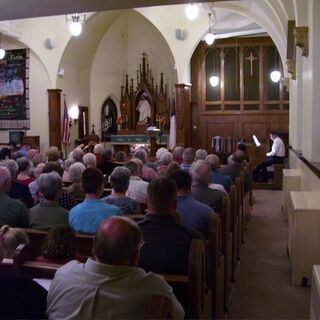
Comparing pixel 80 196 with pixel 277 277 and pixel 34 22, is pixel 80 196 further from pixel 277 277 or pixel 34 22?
pixel 34 22

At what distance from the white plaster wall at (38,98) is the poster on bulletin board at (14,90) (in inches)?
5.5

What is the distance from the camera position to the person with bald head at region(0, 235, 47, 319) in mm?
1636

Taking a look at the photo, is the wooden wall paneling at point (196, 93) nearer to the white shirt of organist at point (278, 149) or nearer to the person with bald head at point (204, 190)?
the white shirt of organist at point (278, 149)

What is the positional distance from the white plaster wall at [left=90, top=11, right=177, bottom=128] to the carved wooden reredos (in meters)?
0.31

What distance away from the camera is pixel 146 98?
14852 mm

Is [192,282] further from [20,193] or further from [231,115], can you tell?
[231,115]

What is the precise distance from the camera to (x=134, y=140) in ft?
44.9

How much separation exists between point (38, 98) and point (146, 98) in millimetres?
3455

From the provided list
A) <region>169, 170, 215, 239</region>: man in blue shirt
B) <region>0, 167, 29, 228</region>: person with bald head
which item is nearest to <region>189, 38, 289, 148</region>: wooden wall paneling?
<region>169, 170, 215, 239</region>: man in blue shirt

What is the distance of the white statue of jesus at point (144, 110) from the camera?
578 inches

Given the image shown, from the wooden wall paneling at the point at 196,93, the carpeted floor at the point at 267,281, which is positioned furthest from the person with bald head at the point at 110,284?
the wooden wall paneling at the point at 196,93

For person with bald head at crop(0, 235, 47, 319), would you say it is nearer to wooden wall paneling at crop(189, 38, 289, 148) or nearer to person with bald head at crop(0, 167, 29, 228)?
person with bald head at crop(0, 167, 29, 228)

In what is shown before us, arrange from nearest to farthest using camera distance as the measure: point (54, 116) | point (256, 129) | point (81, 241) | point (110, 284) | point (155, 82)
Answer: point (110, 284) → point (81, 241) → point (54, 116) → point (256, 129) → point (155, 82)

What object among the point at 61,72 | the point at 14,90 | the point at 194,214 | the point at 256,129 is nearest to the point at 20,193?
the point at 194,214
